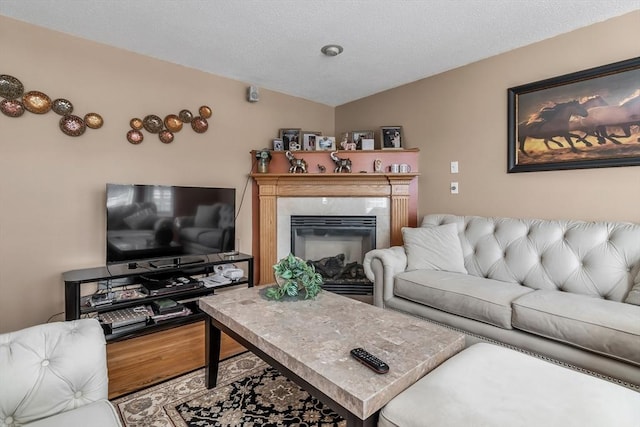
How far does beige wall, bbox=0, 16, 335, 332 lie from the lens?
2287 mm

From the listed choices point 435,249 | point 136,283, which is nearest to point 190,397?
point 136,283

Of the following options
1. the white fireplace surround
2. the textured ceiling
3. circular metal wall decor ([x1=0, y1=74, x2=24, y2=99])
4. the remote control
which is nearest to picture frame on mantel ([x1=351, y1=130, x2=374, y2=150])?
the white fireplace surround

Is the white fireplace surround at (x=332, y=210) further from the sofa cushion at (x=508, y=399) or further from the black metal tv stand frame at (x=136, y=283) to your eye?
the sofa cushion at (x=508, y=399)

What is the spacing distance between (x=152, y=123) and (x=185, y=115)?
0.31 m

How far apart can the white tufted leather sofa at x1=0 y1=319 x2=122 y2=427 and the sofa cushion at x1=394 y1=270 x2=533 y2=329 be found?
1.82 m

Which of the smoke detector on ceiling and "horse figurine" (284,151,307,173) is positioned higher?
the smoke detector on ceiling

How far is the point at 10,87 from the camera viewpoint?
225cm

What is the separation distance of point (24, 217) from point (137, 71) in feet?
4.74

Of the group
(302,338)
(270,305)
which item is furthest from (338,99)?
(302,338)

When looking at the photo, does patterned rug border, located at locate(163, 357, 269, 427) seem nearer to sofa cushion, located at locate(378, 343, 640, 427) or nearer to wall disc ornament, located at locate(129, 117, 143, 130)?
sofa cushion, located at locate(378, 343, 640, 427)

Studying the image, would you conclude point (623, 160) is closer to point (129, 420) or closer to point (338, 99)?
point (338, 99)

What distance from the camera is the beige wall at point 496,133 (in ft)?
7.50

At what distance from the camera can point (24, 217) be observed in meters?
2.32

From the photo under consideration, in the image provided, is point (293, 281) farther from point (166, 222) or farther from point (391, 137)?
point (391, 137)
